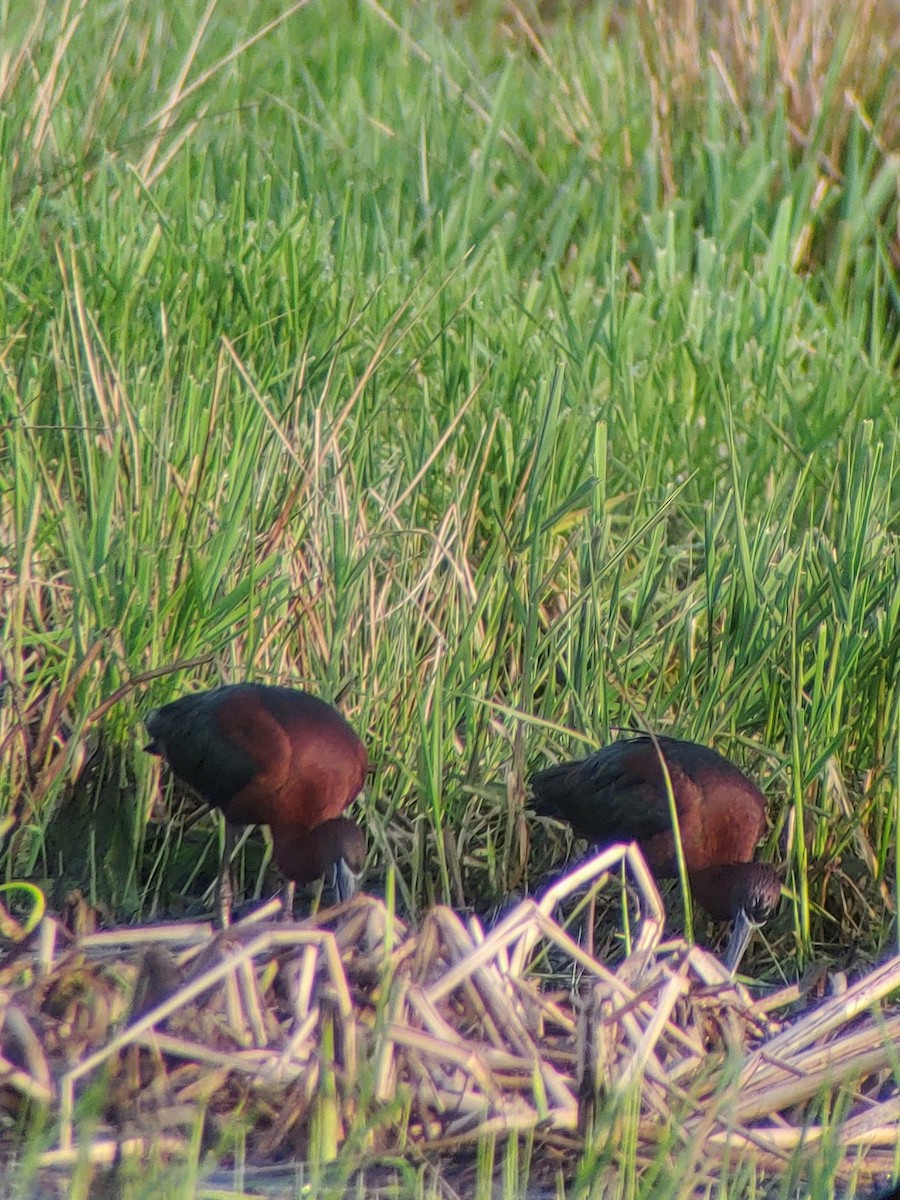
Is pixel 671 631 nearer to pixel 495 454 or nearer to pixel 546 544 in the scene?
pixel 546 544

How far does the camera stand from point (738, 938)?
262 cm

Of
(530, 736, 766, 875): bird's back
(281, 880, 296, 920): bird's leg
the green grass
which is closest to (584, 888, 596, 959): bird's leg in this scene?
(530, 736, 766, 875): bird's back

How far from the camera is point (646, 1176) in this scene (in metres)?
2.03

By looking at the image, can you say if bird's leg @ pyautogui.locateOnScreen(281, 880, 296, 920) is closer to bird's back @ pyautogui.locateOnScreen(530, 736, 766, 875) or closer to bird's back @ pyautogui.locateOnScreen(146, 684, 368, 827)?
bird's back @ pyautogui.locateOnScreen(146, 684, 368, 827)

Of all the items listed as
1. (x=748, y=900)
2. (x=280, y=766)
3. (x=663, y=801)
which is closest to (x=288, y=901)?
(x=280, y=766)

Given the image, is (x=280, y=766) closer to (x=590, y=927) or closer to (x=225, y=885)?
(x=225, y=885)

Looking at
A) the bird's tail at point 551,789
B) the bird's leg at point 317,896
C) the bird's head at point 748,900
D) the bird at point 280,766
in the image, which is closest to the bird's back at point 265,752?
the bird at point 280,766

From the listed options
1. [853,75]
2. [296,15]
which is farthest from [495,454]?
[296,15]

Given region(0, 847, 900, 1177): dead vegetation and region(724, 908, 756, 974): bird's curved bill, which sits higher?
region(0, 847, 900, 1177): dead vegetation

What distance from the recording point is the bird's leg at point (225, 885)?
2.68 m

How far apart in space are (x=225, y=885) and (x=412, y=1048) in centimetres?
66

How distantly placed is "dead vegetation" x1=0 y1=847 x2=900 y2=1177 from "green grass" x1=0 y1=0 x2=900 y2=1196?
0.61ft

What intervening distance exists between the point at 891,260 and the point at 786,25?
0.91 metres

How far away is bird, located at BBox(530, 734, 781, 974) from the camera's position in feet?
8.63
